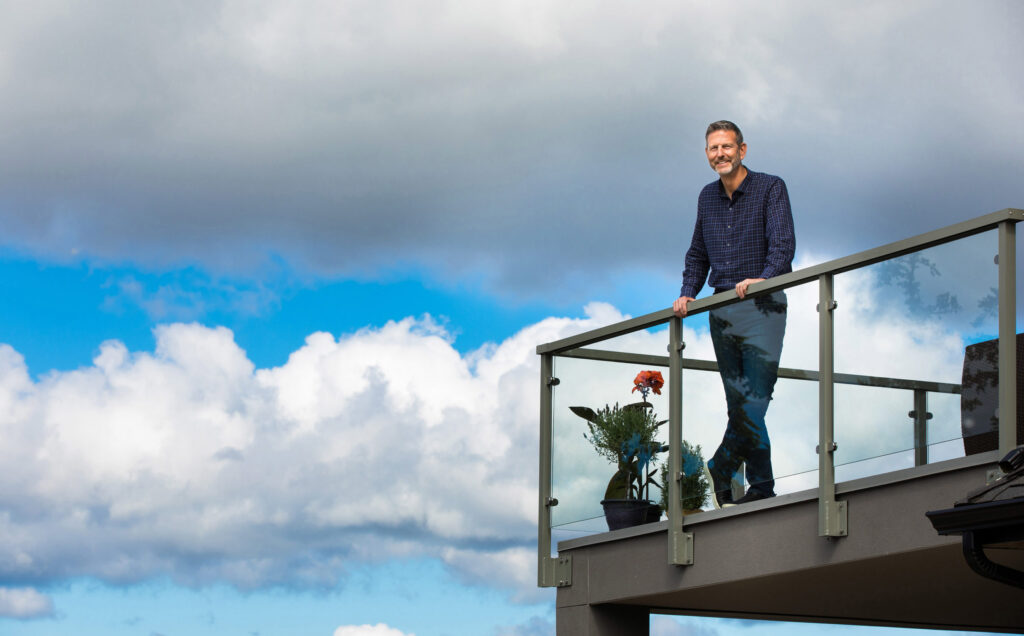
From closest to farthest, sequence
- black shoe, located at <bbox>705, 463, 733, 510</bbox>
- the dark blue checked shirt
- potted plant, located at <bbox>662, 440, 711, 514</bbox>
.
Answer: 1. the dark blue checked shirt
2. black shoe, located at <bbox>705, 463, 733, 510</bbox>
3. potted plant, located at <bbox>662, 440, 711, 514</bbox>

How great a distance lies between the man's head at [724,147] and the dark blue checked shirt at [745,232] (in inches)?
4.4

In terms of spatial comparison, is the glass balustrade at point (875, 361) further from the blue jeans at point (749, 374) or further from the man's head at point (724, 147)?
the man's head at point (724, 147)

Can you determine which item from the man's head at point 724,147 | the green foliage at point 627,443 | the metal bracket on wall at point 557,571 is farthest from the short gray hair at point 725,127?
the metal bracket on wall at point 557,571

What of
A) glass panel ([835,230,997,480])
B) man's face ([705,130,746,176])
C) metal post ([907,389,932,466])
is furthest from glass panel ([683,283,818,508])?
man's face ([705,130,746,176])

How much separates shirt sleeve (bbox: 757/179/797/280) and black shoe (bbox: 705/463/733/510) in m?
1.11

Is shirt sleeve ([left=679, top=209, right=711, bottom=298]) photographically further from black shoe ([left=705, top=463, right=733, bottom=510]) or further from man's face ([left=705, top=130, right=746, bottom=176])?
black shoe ([left=705, top=463, right=733, bottom=510])

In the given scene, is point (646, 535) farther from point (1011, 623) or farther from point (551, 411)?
point (1011, 623)

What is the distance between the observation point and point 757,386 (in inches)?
279

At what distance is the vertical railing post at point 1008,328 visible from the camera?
570 cm

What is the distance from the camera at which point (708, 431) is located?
7520 mm

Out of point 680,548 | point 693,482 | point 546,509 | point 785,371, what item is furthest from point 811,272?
point 546,509

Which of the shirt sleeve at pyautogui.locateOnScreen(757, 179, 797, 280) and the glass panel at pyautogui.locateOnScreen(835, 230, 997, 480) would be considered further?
the shirt sleeve at pyautogui.locateOnScreen(757, 179, 797, 280)

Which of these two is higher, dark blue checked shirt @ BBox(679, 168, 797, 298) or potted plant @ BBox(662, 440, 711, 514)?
dark blue checked shirt @ BBox(679, 168, 797, 298)

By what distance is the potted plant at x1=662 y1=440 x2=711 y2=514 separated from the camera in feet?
25.0
